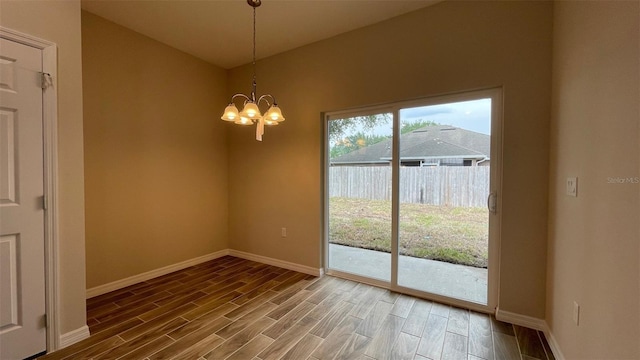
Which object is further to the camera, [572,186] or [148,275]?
[148,275]

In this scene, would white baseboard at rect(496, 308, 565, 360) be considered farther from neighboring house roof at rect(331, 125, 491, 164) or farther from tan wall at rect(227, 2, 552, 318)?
neighboring house roof at rect(331, 125, 491, 164)

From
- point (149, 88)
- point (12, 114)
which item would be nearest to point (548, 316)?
point (12, 114)

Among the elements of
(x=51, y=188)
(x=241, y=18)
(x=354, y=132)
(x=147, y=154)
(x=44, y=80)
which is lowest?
(x=51, y=188)

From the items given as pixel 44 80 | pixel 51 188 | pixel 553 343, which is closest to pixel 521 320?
pixel 553 343

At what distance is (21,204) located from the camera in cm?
174

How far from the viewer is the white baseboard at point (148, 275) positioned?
110 inches

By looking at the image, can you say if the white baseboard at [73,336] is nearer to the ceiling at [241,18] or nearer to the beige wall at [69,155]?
the beige wall at [69,155]

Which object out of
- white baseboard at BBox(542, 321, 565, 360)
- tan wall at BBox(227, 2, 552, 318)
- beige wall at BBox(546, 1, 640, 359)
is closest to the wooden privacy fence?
tan wall at BBox(227, 2, 552, 318)

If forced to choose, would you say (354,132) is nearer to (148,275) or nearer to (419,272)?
(419,272)

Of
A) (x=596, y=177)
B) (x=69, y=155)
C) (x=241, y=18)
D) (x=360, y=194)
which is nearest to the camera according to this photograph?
(x=596, y=177)

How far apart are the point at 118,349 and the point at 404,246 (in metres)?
2.67

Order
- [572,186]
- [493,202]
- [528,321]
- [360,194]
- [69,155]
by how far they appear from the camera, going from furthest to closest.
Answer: [360,194]
[493,202]
[528,321]
[69,155]
[572,186]

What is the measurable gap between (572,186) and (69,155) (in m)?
3.56

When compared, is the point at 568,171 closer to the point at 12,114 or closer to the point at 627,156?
the point at 627,156
